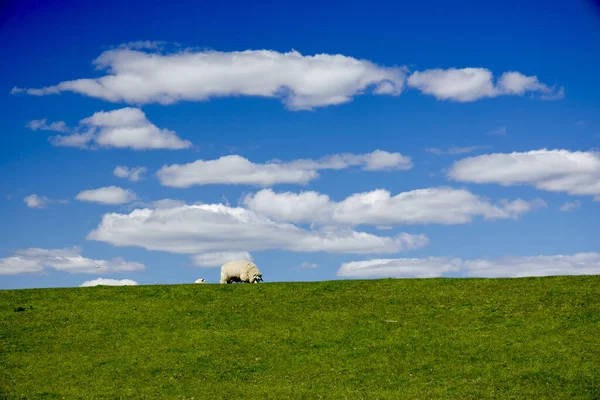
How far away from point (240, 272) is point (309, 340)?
1633cm

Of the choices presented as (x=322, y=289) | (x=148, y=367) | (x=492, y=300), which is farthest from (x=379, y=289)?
(x=148, y=367)

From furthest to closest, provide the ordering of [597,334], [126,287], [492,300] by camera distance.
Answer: [126,287] → [492,300] → [597,334]

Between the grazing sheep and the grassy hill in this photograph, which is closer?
the grassy hill

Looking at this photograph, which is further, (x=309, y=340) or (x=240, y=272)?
(x=240, y=272)

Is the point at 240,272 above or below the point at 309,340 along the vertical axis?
above

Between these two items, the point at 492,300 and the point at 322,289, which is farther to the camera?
the point at 322,289

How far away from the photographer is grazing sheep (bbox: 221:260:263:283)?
52688 mm

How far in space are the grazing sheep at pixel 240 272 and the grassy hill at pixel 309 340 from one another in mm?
4360

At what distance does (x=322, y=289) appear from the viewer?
154 ft

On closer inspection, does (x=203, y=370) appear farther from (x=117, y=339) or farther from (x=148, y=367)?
(x=117, y=339)

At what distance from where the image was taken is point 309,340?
3750cm

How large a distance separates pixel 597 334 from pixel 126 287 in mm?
31645

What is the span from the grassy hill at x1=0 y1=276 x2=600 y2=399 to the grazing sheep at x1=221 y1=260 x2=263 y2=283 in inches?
172

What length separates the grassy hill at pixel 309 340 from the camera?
31875mm
